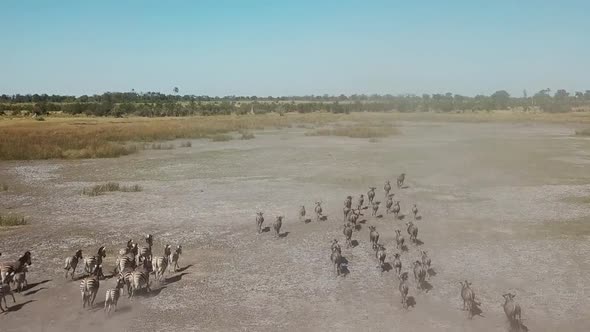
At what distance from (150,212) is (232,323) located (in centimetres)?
1365

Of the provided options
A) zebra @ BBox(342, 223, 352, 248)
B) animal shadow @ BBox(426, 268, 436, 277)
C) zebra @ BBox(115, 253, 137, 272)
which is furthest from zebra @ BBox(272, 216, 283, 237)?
animal shadow @ BBox(426, 268, 436, 277)

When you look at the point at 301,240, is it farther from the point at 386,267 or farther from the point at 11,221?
the point at 11,221

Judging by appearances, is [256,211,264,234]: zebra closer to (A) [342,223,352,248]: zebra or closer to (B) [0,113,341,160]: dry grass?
(A) [342,223,352,248]: zebra

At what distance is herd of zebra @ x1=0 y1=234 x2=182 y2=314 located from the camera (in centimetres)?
1386

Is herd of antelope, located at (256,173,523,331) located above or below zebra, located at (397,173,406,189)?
below

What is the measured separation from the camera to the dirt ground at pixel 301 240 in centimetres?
1349

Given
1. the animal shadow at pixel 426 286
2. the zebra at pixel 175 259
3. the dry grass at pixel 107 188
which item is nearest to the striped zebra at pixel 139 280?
the zebra at pixel 175 259

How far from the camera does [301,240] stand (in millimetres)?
20469

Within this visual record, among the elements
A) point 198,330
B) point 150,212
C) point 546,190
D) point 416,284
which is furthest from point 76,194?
point 546,190

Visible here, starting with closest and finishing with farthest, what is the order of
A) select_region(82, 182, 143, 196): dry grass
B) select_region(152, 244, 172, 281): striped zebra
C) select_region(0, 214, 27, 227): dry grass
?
select_region(152, 244, 172, 281): striped zebra, select_region(0, 214, 27, 227): dry grass, select_region(82, 182, 143, 196): dry grass

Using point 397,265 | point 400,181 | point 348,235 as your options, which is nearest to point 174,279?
point 348,235

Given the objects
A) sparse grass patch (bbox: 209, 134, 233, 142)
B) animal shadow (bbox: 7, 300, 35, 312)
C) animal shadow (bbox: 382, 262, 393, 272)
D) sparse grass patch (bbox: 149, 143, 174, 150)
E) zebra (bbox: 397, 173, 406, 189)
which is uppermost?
sparse grass patch (bbox: 209, 134, 233, 142)

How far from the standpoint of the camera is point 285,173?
123ft

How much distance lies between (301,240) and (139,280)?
771 cm
